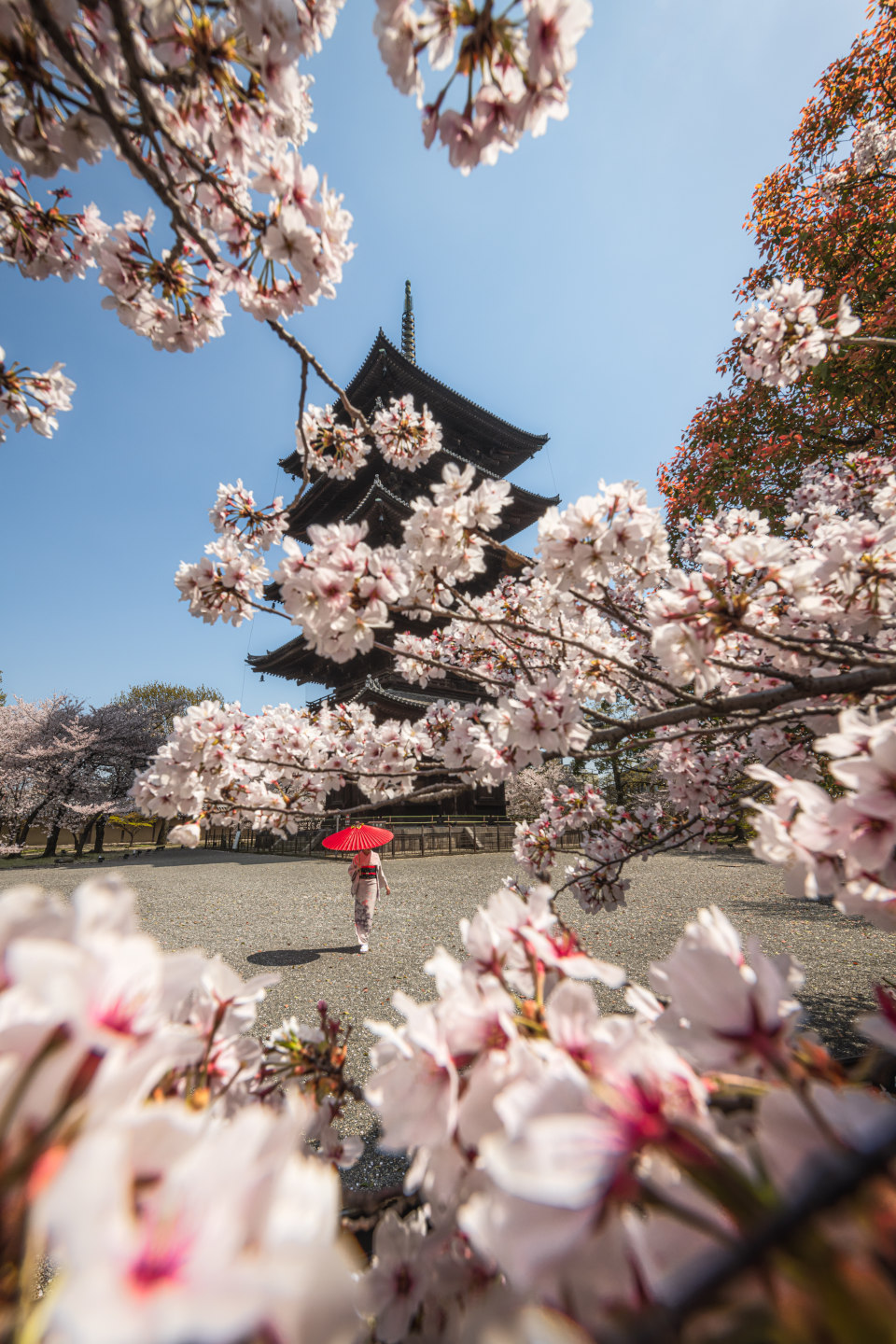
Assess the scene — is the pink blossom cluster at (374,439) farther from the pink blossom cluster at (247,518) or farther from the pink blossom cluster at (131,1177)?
the pink blossom cluster at (131,1177)

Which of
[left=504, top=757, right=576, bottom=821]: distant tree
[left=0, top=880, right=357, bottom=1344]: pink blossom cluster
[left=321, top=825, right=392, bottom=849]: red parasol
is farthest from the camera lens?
[left=504, top=757, right=576, bottom=821]: distant tree

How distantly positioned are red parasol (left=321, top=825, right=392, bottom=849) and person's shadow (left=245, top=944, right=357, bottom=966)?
4.50 feet

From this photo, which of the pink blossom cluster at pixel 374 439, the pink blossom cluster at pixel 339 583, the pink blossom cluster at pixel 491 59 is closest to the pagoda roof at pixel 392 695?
the pink blossom cluster at pixel 374 439

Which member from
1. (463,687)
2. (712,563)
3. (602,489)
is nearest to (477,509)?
(602,489)

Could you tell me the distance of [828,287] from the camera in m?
6.65

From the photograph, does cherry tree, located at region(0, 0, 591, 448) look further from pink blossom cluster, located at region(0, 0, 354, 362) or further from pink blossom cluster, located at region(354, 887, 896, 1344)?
pink blossom cluster, located at region(354, 887, 896, 1344)

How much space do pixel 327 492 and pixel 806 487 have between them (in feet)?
47.2

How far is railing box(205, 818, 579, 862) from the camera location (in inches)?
615

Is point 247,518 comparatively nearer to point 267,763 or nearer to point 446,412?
point 267,763

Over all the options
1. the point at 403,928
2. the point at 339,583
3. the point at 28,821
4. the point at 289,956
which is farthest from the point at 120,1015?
the point at 28,821

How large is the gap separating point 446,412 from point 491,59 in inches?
735

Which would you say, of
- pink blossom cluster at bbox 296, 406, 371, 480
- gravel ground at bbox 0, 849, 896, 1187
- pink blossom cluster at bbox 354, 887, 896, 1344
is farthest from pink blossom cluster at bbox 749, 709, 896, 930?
gravel ground at bbox 0, 849, 896, 1187

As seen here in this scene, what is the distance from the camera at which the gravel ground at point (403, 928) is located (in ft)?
16.6

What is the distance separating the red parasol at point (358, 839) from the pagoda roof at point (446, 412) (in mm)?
12673
